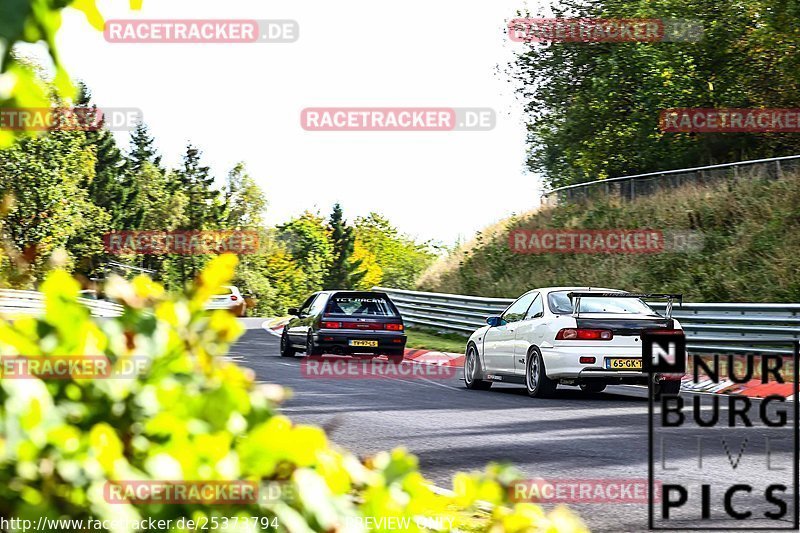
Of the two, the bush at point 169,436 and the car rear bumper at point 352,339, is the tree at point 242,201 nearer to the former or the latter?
the car rear bumper at point 352,339

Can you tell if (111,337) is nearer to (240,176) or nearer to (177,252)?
(177,252)

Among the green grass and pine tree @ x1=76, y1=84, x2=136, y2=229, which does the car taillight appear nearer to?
the green grass

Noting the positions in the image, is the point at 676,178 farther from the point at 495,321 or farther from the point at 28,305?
the point at 28,305

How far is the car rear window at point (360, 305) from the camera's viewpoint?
24672 mm

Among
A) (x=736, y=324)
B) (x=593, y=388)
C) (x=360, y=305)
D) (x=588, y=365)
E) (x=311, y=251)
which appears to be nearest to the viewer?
(x=588, y=365)

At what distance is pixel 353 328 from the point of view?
24453 mm

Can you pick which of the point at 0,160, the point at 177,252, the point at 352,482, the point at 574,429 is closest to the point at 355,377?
the point at 574,429

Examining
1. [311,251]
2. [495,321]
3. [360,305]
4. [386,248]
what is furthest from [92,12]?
[386,248]

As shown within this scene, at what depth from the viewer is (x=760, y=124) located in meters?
34.2

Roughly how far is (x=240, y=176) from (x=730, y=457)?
11235 cm

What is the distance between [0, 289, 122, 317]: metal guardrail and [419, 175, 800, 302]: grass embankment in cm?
2441

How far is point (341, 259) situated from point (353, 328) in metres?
→ 117

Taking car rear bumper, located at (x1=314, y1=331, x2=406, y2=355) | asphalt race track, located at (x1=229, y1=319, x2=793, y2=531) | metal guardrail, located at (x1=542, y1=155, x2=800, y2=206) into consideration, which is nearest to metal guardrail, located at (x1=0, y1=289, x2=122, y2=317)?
asphalt race track, located at (x1=229, y1=319, x2=793, y2=531)

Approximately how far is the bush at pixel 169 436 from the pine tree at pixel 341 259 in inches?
5346
